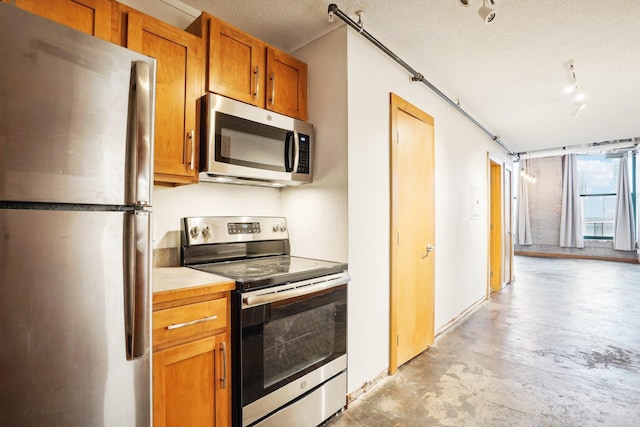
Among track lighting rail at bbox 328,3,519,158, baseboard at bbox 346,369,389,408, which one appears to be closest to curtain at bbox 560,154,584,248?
track lighting rail at bbox 328,3,519,158

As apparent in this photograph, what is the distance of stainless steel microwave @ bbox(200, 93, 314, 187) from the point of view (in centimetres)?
178

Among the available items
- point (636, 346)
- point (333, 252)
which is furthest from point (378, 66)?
point (636, 346)

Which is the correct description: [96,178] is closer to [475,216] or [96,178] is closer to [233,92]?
[233,92]

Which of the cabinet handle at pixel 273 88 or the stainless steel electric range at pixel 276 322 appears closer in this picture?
the stainless steel electric range at pixel 276 322

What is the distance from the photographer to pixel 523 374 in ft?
8.27

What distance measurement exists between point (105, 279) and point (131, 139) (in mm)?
473

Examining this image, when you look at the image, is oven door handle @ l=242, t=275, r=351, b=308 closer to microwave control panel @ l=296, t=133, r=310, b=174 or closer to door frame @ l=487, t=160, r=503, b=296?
microwave control panel @ l=296, t=133, r=310, b=174

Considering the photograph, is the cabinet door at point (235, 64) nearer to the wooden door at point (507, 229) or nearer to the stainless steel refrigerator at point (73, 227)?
the stainless steel refrigerator at point (73, 227)

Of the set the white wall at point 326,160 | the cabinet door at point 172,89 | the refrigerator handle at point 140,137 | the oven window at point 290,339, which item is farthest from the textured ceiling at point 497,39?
the oven window at point 290,339

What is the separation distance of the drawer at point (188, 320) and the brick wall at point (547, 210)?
10.4 metres

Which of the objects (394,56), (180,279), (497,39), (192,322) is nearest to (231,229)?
(180,279)

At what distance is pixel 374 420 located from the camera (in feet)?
6.42

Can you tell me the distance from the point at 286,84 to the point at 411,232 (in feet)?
5.25

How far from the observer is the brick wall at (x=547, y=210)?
8922 millimetres
